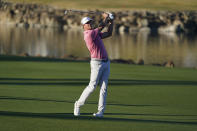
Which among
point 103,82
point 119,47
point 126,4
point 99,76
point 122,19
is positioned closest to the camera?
point 99,76

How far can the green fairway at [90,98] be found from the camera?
10164mm

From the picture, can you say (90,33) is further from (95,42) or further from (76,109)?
(76,109)

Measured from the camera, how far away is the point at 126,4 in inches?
3425

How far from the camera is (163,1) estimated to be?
90.7m

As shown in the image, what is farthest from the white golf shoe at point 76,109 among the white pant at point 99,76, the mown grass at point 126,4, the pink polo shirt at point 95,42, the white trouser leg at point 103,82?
the mown grass at point 126,4

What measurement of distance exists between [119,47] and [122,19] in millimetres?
24292

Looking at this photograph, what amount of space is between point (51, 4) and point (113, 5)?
9575 millimetres

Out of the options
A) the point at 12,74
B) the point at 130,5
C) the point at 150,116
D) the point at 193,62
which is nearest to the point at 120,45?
the point at 193,62

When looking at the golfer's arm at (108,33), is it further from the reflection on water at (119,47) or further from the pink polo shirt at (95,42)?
the reflection on water at (119,47)

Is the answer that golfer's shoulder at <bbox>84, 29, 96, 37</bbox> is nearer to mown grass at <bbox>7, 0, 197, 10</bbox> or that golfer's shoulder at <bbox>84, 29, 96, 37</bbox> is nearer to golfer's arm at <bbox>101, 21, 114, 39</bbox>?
golfer's arm at <bbox>101, 21, 114, 39</bbox>

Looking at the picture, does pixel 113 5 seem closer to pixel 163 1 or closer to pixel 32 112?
pixel 163 1

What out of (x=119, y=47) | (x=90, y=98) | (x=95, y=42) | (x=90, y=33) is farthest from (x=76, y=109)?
(x=119, y=47)

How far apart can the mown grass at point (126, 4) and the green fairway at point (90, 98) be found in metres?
62.9

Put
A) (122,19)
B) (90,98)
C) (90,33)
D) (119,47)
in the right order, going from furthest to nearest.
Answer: (122,19)
(119,47)
(90,98)
(90,33)
